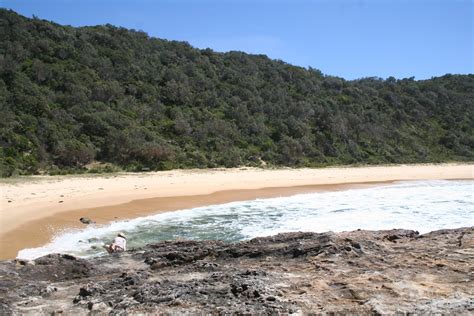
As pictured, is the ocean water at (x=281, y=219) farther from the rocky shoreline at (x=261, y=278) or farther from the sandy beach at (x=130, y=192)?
the rocky shoreline at (x=261, y=278)

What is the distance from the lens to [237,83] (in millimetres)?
39969

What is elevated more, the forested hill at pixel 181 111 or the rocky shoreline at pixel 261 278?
the forested hill at pixel 181 111

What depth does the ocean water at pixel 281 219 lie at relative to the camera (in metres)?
Answer: 9.73

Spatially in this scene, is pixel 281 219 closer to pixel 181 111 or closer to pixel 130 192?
pixel 130 192

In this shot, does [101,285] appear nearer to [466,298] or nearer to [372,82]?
[466,298]

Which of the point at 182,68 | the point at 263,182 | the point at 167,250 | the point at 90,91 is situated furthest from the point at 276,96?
the point at 167,250

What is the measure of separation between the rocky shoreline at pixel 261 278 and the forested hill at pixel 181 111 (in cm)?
1404

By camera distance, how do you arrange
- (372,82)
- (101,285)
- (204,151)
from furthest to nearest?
(372,82) < (204,151) < (101,285)

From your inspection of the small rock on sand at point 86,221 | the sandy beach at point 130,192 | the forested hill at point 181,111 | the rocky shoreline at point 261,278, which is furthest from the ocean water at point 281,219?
the forested hill at point 181,111

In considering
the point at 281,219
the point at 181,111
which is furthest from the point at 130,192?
the point at 181,111

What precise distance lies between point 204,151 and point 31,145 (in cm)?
952

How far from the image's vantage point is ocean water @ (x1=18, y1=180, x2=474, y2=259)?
973cm

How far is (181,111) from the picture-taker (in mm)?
30875

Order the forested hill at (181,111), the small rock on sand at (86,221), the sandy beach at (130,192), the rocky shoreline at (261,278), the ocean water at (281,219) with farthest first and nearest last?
1. the forested hill at (181,111)
2. the small rock on sand at (86,221)
3. the sandy beach at (130,192)
4. the ocean water at (281,219)
5. the rocky shoreline at (261,278)
